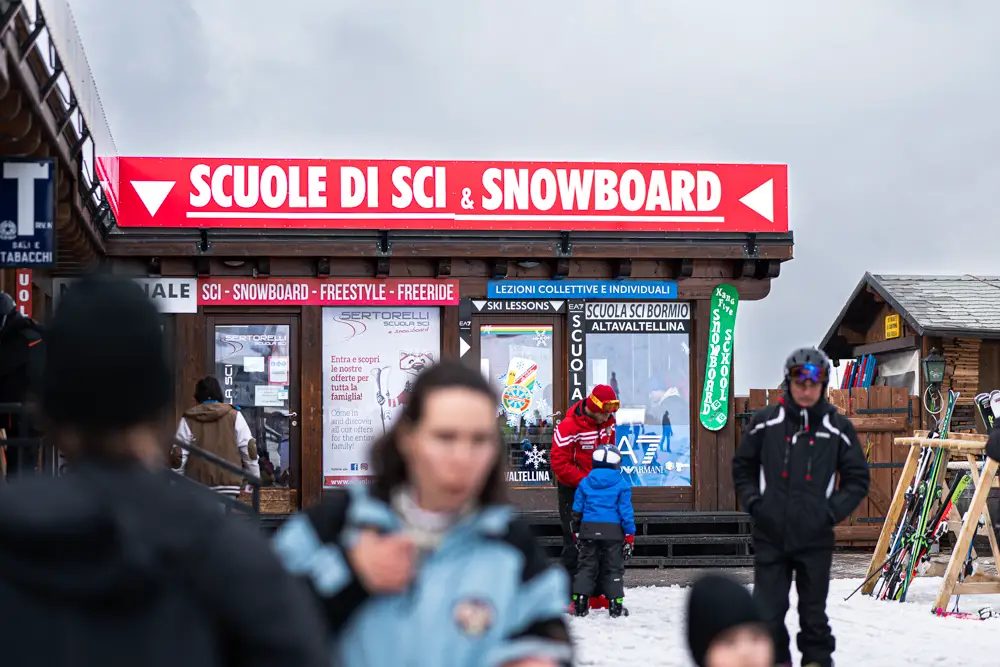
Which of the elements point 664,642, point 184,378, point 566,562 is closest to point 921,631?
point 664,642

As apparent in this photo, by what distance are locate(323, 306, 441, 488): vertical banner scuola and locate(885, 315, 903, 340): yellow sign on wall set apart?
8.11 metres

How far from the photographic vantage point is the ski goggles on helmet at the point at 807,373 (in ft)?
22.8

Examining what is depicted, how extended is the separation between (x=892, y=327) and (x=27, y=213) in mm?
14353

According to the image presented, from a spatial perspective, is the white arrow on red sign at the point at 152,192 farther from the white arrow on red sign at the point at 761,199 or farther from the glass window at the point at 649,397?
the white arrow on red sign at the point at 761,199

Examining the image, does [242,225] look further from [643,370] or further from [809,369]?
[809,369]

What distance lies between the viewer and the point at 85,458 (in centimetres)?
165

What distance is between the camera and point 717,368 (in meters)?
15.6

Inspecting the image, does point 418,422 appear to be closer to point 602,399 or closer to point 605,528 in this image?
point 605,528

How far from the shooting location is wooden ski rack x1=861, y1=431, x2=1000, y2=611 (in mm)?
10789

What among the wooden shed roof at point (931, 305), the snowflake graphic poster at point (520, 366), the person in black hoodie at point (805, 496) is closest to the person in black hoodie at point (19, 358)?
the person in black hoodie at point (805, 496)

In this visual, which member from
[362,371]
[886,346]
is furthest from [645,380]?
[886,346]

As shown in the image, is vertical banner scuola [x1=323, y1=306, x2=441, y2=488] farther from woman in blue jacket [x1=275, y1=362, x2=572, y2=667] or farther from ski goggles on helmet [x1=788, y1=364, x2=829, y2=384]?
woman in blue jacket [x1=275, y1=362, x2=572, y2=667]

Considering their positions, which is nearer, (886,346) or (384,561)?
(384,561)

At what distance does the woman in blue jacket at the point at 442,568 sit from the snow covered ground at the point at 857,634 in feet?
20.0
